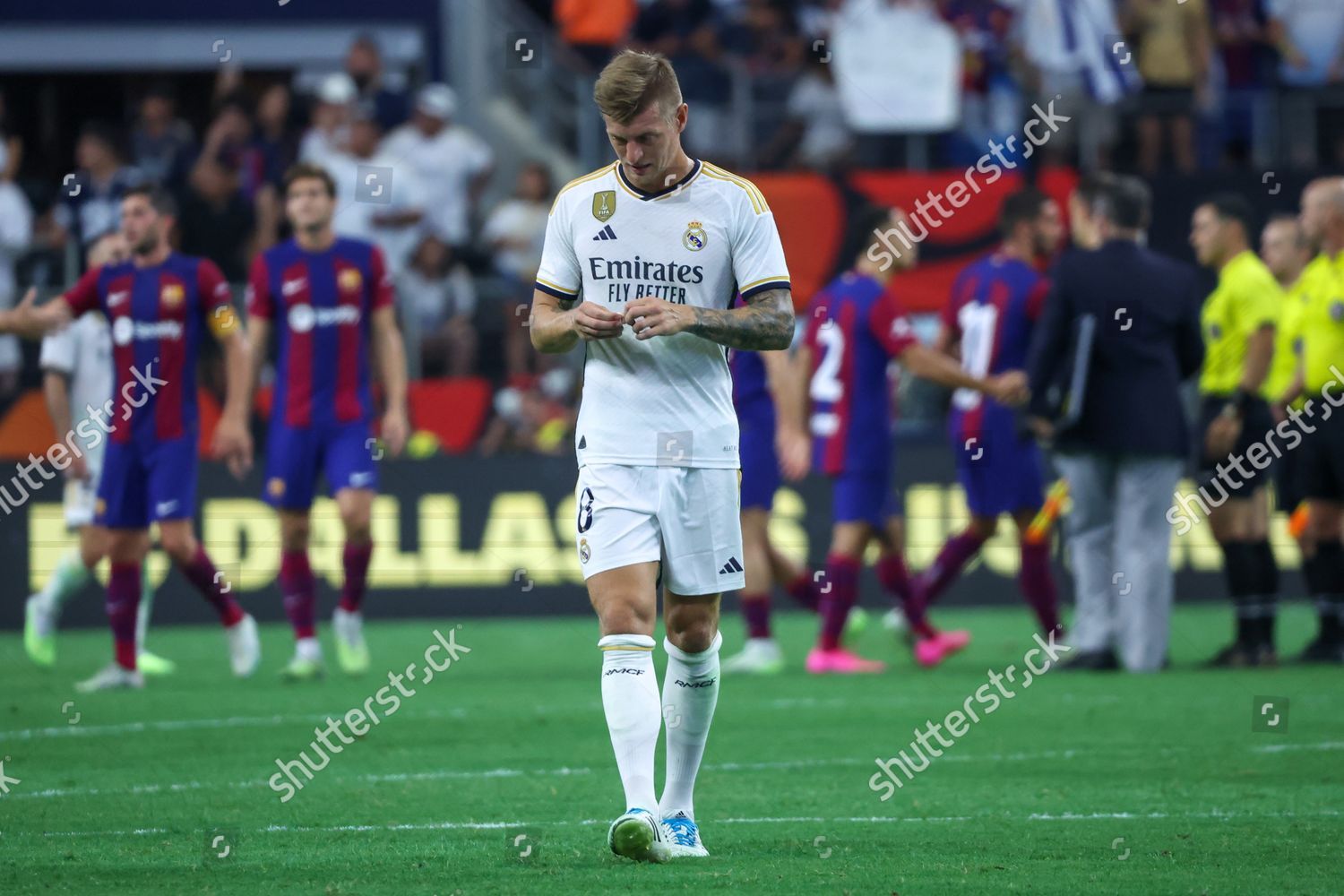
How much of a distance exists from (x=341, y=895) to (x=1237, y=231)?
8674mm

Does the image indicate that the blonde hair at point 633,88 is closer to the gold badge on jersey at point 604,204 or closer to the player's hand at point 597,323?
the gold badge on jersey at point 604,204

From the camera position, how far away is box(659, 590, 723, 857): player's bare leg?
19.6 ft

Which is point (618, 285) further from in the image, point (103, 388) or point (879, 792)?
point (103, 388)

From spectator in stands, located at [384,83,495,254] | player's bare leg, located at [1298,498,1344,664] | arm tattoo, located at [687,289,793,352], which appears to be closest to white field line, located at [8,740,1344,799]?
arm tattoo, located at [687,289,793,352]

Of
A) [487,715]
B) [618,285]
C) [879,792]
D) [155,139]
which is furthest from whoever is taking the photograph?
[155,139]

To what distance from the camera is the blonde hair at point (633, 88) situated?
569 centimetres

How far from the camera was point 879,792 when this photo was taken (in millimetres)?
7215

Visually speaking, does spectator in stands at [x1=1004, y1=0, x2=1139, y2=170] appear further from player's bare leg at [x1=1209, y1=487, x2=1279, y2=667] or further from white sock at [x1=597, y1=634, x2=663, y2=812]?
white sock at [x1=597, y1=634, x2=663, y2=812]

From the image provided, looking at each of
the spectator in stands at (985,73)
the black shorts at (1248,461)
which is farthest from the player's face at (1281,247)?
the spectator in stands at (985,73)

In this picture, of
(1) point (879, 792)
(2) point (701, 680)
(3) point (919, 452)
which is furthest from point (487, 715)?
(3) point (919, 452)

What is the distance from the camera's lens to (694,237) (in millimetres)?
5961

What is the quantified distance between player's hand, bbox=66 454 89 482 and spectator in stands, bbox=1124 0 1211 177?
32.8 feet

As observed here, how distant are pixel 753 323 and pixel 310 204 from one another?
6.11 meters

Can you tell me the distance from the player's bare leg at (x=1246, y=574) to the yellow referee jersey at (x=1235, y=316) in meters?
0.77
